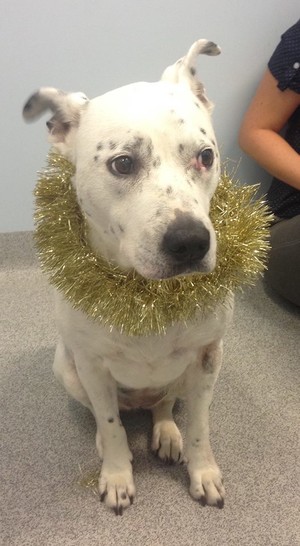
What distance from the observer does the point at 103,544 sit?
44.5 inches

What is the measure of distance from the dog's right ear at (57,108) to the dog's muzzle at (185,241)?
335mm

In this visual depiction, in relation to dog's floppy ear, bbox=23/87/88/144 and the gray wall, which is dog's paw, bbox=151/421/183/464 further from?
the gray wall

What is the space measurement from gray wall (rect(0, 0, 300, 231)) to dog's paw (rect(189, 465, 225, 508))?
1289 mm

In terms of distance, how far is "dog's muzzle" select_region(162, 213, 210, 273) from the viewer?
2.60 ft

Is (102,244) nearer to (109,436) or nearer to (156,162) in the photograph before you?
(156,162)

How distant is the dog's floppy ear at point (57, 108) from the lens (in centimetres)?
96

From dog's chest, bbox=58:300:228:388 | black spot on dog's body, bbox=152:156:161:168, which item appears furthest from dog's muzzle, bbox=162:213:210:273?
dog's chest, bbox=58:300:228:388

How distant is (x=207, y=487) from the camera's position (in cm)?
Answer: 120

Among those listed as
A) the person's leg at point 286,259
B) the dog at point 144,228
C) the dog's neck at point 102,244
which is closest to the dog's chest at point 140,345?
the dog at point 144,228

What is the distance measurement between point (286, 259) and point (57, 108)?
110 cm

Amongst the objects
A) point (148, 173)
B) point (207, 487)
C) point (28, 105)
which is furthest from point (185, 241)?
point (207, 487)

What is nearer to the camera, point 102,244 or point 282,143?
point 102,244

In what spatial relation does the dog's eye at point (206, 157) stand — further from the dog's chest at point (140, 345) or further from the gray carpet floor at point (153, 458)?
the gray carpet floor at point (153, 458)

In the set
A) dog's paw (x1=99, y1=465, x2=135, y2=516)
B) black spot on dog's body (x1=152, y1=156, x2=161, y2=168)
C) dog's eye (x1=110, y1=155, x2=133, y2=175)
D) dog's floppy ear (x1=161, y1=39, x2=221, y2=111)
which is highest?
dog's floppy ear (x1=161, y1=39, x2=221, y2=111)
